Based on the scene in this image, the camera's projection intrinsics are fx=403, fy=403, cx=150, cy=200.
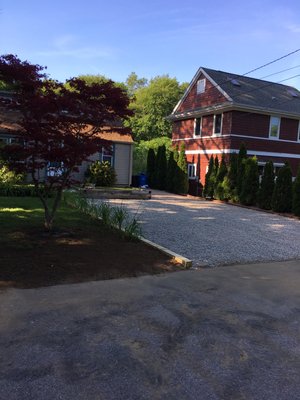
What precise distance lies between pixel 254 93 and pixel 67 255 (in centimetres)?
2034

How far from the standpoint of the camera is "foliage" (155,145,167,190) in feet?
84.0

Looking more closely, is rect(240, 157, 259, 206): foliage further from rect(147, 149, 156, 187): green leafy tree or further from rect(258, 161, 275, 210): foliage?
rect(147, 149, 156, 187): green leafy tree

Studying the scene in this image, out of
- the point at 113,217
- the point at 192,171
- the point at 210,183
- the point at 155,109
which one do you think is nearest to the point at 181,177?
the point at 192,171

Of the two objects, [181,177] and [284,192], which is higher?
[181,177]

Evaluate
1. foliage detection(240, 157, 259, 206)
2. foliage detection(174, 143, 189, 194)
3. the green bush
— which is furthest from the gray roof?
the green bush

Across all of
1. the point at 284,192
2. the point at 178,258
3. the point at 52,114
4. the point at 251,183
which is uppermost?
the point at 52,114

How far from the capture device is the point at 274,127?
23188 mm

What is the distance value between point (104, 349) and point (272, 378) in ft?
4.76

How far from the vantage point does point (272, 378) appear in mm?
3307

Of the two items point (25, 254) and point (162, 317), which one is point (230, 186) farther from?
point (162, 317)

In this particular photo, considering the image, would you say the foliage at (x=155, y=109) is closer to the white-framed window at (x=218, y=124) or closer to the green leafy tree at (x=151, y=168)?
the green leafy tree at (x=151, y=168)

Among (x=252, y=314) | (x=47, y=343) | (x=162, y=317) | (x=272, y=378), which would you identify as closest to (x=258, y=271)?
(x=252, y=314)

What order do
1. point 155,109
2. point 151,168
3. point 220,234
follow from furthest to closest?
point 155,109 → point 151,168 → point 220,234

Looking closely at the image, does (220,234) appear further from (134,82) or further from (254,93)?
(134,82)
